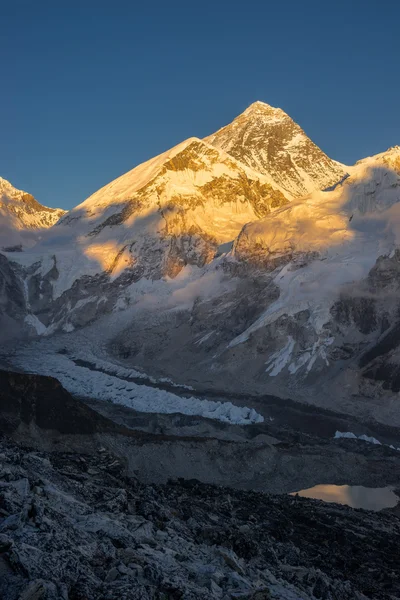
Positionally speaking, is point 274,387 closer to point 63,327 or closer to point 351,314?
point 351,314

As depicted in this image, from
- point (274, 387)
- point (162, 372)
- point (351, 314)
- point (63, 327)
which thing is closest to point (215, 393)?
point (274, 387)

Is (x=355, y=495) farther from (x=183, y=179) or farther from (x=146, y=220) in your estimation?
(x=183, y=179)

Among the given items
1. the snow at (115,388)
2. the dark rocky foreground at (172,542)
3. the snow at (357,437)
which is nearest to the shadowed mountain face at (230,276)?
the snow at (357,437)

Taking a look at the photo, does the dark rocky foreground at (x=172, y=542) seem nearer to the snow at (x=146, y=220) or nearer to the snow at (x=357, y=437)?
the snow at (x=357, y=437)

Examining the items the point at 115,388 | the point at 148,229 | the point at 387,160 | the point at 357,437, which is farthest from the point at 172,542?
the point at 148,229

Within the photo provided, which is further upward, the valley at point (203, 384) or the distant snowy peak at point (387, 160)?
the distant snowy peak at point (387, 160)
